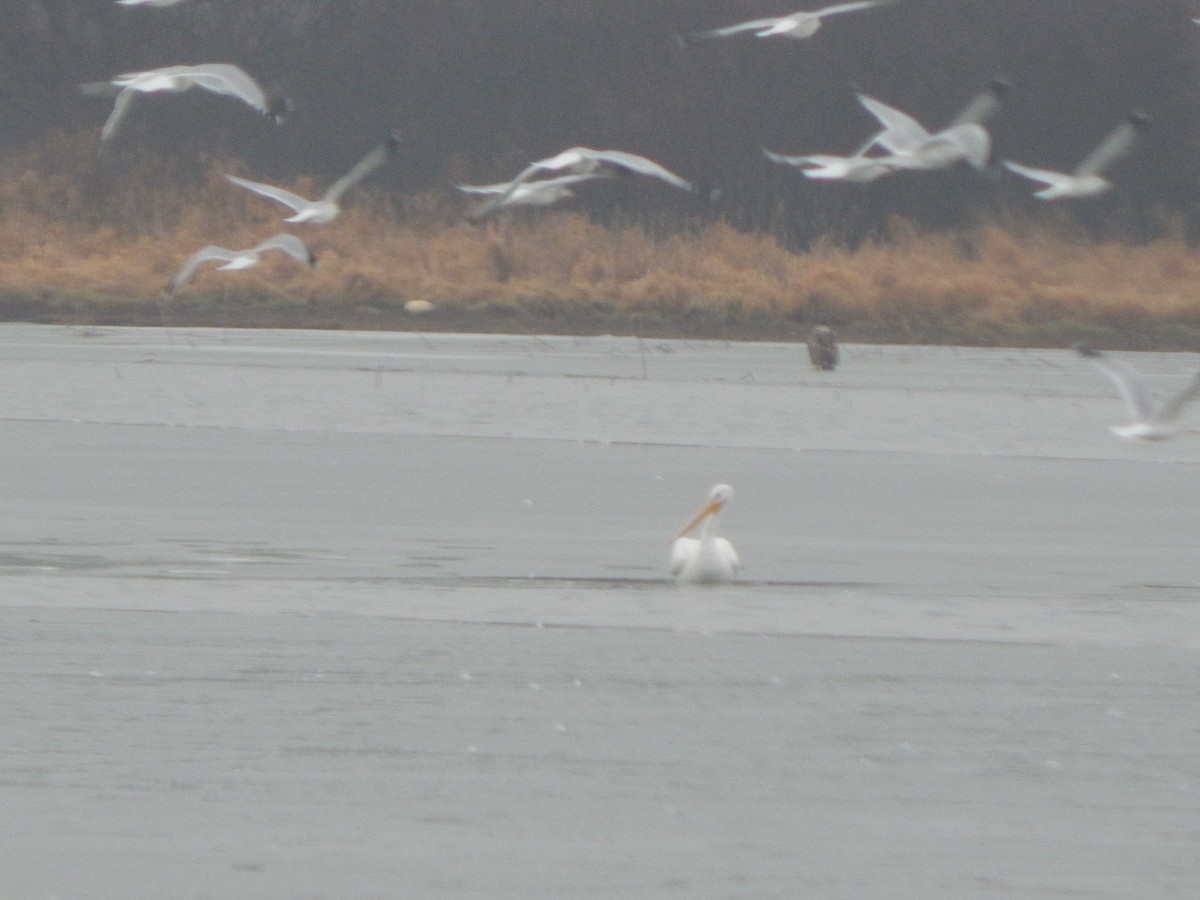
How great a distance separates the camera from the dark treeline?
43.5 meters

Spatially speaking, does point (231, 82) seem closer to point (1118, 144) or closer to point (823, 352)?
point (1118, 144)

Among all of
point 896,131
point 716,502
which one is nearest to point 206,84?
point 896,131

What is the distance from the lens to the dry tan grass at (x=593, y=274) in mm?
35344

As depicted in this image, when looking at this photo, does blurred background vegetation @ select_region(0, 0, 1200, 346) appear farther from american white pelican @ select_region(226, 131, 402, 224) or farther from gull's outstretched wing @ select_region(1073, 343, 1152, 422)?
gull's outstretched wing @ select_region(1073, 343, 1152, 422)

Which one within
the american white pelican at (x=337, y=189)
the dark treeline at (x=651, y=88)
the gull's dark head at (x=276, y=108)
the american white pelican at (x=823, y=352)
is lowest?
the dark treeline at (x=651, y=88)

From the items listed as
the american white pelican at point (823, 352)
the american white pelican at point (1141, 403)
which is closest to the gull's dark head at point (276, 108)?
the american white pelican at point (1141, 403)

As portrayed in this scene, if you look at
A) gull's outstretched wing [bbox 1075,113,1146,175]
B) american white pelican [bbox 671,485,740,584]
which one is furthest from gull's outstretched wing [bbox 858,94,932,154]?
american white pelican [bbox 671,485,740,584]

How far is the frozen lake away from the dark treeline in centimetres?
2450

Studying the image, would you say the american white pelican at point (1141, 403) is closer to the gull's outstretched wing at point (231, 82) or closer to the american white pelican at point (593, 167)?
the american white pelican at point (593, 167)

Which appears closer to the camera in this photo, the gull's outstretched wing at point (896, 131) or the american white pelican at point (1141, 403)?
the american white pelican at point (1141, 403)

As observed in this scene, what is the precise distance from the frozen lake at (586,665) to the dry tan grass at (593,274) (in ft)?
51.9

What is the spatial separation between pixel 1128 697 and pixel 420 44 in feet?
137

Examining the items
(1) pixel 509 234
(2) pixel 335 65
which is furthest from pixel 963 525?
(2) pixel 335 65

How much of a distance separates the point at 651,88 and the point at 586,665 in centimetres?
3656
